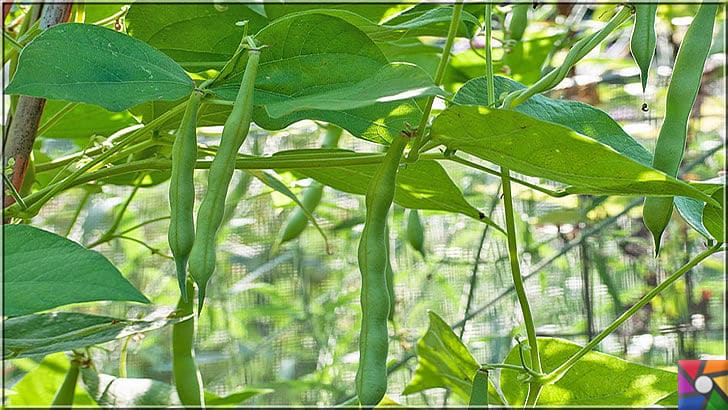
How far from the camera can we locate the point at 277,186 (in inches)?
16.2

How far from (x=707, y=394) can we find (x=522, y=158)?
15 centimetres

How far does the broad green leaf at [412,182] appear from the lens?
0.35 m

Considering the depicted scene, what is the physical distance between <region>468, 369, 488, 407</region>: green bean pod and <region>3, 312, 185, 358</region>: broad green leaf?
12 centimetres

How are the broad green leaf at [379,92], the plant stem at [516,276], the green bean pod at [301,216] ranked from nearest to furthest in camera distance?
the broad green leaf at [379,92]
the plant stem at [516,276]
the green bean pod at [301,216]

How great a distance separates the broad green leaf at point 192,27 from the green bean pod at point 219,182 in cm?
9

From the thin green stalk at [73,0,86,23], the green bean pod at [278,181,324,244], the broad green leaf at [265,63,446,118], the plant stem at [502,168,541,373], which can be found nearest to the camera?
the broad green leaf at [265,63,446,118]

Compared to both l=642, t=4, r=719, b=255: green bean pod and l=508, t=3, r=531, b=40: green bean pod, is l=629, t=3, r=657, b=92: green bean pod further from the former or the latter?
l=508, t=3, r=531, b=40: green bean pod

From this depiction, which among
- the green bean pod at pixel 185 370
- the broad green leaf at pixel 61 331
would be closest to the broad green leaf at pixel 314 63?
the broad green leaf at pixel 61 331

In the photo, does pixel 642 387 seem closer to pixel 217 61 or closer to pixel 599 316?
pixel 217 61

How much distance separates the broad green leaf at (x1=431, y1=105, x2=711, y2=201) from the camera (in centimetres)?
24

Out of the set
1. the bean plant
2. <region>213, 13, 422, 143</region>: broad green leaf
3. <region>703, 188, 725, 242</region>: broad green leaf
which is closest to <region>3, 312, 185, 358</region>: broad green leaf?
the bean plant

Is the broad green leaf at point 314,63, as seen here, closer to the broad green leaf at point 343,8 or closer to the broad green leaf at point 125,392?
the broad green leaf at point 343,8

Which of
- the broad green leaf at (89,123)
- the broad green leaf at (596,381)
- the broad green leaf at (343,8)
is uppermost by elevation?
the broad green leaf at (343,8)

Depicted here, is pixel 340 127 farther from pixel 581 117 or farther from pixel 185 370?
pixel 185 370
